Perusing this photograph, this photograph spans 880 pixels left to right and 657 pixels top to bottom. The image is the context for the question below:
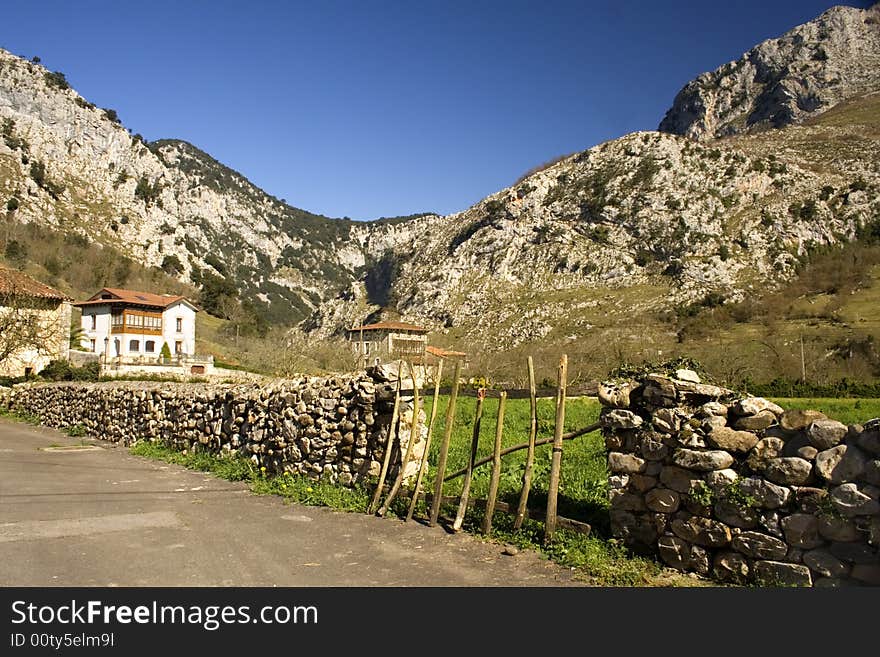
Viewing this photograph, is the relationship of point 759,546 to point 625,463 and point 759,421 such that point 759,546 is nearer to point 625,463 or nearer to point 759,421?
point 759,421

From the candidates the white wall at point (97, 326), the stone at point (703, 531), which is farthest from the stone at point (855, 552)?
the white wall at point (97, 326)

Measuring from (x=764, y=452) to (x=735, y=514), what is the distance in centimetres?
65

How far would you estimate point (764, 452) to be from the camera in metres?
5.76

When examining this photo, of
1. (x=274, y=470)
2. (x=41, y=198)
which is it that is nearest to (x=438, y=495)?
(x=274, y=470)

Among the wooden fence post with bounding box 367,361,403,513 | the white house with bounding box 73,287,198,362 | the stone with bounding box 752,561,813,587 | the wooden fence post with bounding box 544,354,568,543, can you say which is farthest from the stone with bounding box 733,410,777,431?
the white house with bounding box 73,287,198,362

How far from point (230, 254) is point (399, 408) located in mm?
182180

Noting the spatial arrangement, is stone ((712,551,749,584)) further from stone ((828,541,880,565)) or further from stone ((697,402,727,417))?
stone ((697,402,727,417))

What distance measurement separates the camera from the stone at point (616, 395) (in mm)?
7004

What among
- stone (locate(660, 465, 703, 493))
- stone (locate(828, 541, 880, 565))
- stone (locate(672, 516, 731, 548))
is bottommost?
stone (locate(672, 516, 731, 548))

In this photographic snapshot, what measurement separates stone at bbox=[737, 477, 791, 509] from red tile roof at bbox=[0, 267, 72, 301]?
44.0 meters

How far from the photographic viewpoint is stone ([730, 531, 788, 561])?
18.2 ft

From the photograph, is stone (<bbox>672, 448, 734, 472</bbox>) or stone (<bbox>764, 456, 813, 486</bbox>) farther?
stone (<bbox>672, 448, 734, 472</bbox>)

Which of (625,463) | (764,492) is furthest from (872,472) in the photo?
(625,463)
